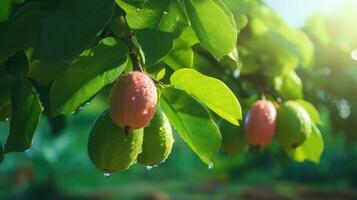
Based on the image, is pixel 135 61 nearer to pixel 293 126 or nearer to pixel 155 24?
pixel 155 24

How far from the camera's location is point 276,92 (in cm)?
151

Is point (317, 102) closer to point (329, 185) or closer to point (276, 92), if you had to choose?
point (276, 92)

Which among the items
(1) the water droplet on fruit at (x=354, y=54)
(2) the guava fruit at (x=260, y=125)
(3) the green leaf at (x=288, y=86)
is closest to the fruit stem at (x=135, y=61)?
(2) the guava fruit at (x=260, y=125)

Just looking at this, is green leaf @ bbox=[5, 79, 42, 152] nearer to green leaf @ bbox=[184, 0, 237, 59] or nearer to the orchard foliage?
the orchard foliage

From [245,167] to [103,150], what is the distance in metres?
7.84

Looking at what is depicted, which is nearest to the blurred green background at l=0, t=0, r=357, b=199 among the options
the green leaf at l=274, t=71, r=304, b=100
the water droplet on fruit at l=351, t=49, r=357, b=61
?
the water droplet on fruit at l=351, t=49, r=357, b=61

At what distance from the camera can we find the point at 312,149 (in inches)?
53.5

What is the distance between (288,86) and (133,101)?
758 millimetres

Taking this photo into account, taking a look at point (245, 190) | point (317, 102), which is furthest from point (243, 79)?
point (245, 190)

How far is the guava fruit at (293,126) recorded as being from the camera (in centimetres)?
124

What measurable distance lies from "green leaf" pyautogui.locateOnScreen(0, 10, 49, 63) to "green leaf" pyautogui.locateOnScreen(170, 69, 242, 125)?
0.21 metres

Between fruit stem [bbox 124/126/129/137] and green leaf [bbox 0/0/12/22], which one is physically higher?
green leaf [bbox 0/0/12/22]

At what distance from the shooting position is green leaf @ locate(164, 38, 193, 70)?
3.22 ft

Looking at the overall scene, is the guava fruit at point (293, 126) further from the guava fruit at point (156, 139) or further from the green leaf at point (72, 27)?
the green leaf at point (72, 27)
